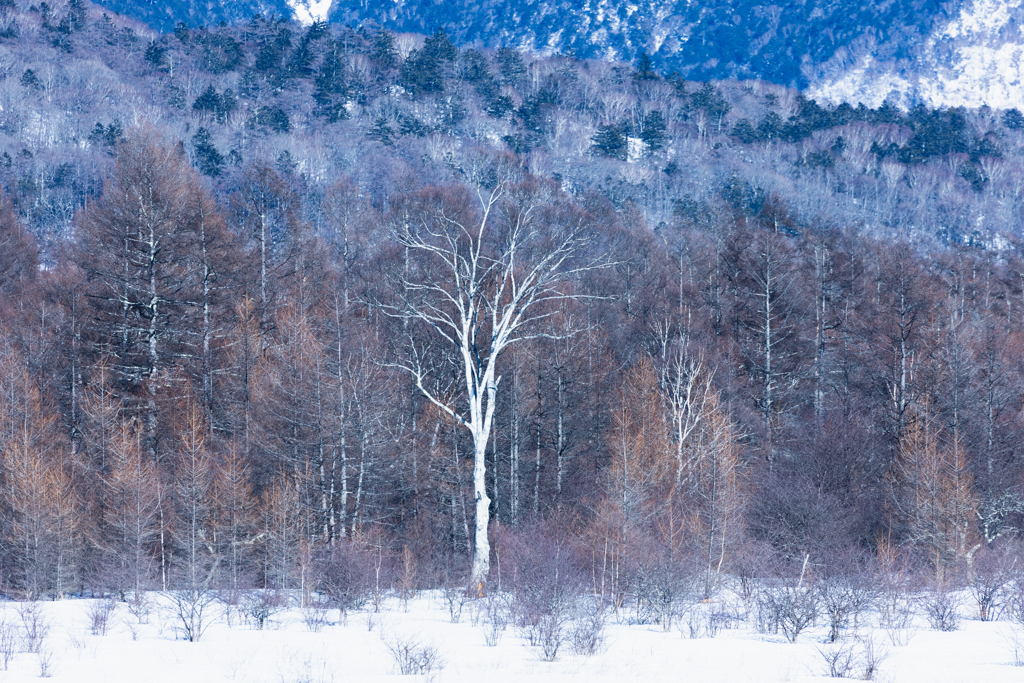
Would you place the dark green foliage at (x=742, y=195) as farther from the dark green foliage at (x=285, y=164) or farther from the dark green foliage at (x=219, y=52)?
the dark green foliage at (x=219, y=52)

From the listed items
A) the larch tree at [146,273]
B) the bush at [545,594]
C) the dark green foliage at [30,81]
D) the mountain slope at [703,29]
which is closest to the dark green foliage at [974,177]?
the mountain slope at [703,29]

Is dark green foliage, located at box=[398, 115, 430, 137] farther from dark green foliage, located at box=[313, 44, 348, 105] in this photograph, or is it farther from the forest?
the forest

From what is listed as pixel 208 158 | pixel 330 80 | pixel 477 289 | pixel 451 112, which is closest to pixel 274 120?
pixel 330 80

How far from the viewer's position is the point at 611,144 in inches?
3962

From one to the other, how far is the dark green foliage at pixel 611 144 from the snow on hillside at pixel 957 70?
58.1m

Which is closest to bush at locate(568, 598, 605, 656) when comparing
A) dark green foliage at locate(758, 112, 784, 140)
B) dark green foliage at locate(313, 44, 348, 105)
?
dark green foliage at locate(758, 112, 784, 140)

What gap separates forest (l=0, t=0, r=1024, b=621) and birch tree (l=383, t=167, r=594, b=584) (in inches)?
11.1

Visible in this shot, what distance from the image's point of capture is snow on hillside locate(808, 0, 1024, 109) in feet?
464

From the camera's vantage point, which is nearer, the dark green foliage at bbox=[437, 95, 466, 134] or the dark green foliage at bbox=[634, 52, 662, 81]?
the dark green foliage at bbox=[437, 95, 466, 134]

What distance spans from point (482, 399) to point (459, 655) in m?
26.0

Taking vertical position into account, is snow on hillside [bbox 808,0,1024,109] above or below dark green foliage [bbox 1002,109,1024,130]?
above

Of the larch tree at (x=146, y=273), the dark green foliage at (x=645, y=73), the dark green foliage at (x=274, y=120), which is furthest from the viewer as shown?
the dark green foliage at (x=645, y=73)

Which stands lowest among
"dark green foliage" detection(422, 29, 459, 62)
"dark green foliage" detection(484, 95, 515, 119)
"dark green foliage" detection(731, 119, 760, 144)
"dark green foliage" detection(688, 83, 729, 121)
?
"dark green foliage" detection(731, 119, 760, 144)

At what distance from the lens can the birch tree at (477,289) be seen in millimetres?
27656
